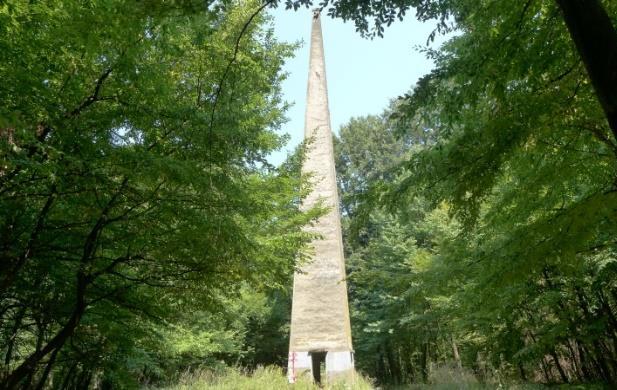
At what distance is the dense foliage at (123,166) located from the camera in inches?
120

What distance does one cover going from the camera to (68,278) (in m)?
4.63

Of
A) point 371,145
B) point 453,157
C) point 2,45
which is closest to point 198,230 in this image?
point 2,45

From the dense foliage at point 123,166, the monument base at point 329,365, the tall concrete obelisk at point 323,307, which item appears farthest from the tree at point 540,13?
the monument base at point 329,365

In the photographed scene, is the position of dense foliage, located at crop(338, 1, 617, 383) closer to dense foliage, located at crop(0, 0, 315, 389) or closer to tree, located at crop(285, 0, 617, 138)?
tree, located at crop(285, 0, 617, 138)

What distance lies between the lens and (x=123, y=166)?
11.6 ft

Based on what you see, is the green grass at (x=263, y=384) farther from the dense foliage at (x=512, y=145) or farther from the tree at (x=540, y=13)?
the tree at (x=540, y=13)

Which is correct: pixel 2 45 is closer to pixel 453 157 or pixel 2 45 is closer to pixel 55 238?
pixel 55 238

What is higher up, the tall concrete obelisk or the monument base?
the tall concrete obelisk

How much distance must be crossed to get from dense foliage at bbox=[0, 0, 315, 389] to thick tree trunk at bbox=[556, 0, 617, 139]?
179 cm

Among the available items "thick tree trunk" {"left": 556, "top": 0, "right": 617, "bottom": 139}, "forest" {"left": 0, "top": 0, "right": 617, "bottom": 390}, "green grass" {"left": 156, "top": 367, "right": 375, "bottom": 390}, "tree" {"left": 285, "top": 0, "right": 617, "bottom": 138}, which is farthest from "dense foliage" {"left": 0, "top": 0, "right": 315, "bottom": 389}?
"green grass" {"left": 156, "top": 367, "right": 375, "bottom": 390}

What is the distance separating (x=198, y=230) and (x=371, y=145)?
109ft

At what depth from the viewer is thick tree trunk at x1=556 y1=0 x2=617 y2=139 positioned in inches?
77.6

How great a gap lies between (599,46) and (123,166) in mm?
3235

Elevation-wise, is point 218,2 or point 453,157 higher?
point 218,2
